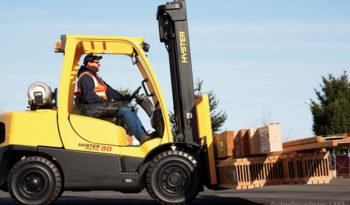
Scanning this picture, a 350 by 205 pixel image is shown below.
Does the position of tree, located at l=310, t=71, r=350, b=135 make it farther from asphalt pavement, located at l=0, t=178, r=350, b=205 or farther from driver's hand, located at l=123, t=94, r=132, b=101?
driver's hand, located at l=123, t=94, r=132, b=101

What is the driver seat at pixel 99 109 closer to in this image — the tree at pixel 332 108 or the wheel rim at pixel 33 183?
the wheel rim at pixel 33 183

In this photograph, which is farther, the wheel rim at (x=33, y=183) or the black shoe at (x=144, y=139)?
the black shoe at (x=144, y=139)

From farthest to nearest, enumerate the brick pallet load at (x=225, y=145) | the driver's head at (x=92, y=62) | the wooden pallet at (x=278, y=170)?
1. the driver's head at (x=92, y=62)
2. the brick pallet load at (x=225, y=145)
3. the wooden pallet at (x=278, y=170)

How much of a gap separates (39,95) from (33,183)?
4.59 feet

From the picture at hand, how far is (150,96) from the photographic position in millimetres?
7930

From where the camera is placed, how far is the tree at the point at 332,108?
34.8m

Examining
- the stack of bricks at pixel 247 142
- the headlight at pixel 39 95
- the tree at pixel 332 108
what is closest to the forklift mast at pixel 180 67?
the stack of bricks at pixel 247 142

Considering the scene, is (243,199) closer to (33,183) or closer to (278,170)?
(278,170)

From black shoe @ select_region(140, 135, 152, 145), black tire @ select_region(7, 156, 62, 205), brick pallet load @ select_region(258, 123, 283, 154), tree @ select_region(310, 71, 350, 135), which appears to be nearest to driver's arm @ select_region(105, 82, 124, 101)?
black shoe @ select_region(140, 135, 152, 145)

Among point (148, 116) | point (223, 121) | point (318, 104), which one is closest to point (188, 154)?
point (148, 116)

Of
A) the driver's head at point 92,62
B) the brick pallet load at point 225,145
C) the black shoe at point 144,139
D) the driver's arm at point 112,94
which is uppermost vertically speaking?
the driver's head at point 92,62

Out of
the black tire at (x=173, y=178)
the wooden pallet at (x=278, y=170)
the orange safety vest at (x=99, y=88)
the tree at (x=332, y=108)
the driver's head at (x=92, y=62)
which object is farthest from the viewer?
the tree at (x=332, y=108)

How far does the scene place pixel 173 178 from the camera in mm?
7043

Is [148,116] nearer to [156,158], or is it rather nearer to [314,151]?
[156,158]
